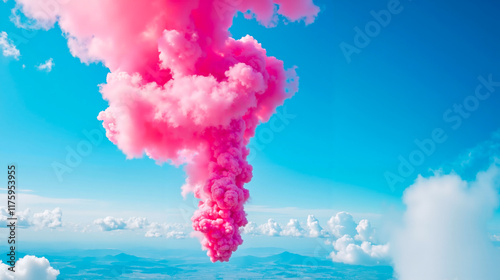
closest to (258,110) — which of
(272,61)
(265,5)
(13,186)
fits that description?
(272,61)

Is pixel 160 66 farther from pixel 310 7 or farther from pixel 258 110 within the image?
pixel 310 7

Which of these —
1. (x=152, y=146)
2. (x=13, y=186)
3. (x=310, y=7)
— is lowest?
(x=13, y=186)

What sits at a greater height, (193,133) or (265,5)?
(265,5)

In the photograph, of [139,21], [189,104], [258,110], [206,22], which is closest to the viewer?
[189,104]

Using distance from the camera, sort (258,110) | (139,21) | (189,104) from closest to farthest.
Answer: (189,104) → (139,21) → (258,110)

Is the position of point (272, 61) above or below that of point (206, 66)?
above

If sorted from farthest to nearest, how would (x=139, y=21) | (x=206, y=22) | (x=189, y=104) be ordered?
(x=206, y=22) → (x=139, y=21) → (x=189, y=104)

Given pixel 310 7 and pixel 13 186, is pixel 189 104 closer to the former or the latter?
pixel 310 7

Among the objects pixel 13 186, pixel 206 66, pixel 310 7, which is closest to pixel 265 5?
pixel 310 7

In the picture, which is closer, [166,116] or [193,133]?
[166,116]
